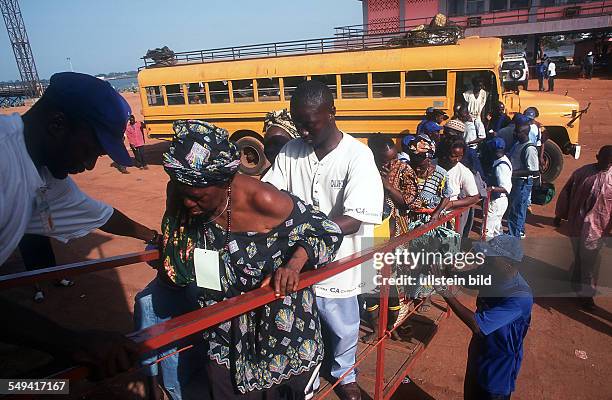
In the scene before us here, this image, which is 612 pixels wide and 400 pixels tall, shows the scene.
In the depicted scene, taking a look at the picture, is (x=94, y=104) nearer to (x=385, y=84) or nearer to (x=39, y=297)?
(x=39, y=297)

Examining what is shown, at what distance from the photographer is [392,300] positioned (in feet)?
10.5

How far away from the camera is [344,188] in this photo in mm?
2311

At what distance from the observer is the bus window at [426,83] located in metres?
7.89

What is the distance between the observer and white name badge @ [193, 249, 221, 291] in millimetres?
1552

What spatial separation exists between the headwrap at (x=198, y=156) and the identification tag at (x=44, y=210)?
0.48m

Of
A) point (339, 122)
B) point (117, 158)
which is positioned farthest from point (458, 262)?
point (339, 122)

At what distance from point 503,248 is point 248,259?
1.52 meters

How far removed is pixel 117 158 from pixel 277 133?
2.32m

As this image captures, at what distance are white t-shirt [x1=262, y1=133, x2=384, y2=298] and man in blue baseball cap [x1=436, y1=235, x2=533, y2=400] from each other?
0.64 m

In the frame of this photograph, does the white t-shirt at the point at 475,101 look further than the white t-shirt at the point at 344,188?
Yes

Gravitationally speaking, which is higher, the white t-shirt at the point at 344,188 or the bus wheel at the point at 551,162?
the white t-shirt at the point at 344,188

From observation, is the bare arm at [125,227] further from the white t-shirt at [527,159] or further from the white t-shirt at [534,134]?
the white t-shirt at [534,134]

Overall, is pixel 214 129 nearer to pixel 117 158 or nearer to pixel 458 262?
pixel 117 158

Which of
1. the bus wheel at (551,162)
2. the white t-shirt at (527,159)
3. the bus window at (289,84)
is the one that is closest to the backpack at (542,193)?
the white t-shirt at (527,159)
